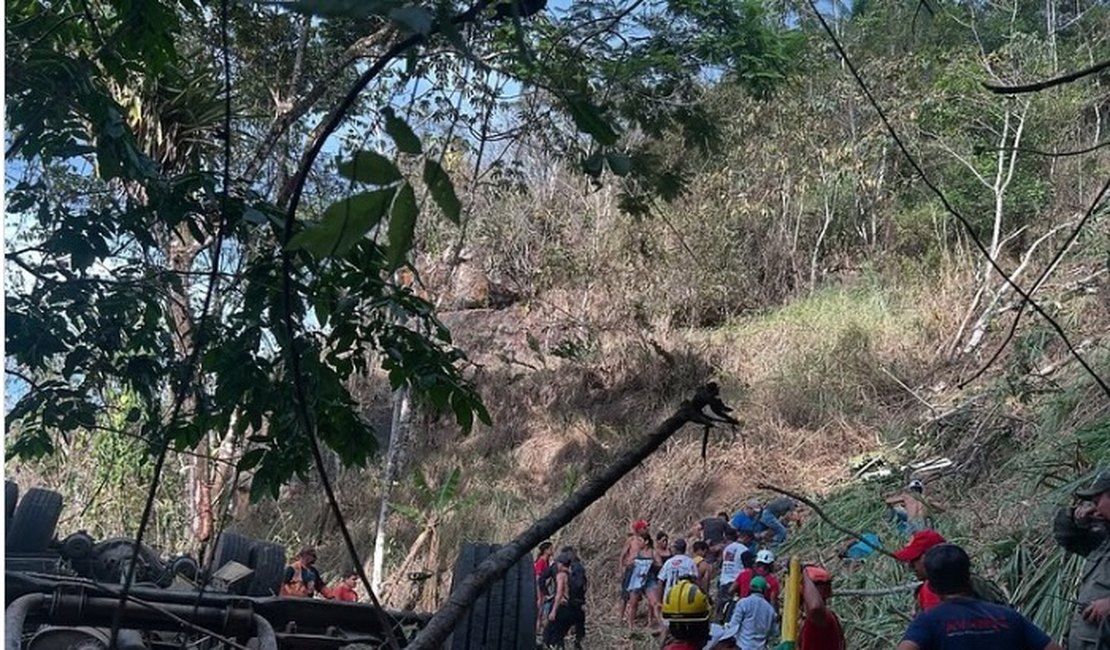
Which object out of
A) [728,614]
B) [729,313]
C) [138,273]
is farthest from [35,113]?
[729,313]

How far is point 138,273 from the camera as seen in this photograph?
4.83 metres

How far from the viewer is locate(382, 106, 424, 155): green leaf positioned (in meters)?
1.33

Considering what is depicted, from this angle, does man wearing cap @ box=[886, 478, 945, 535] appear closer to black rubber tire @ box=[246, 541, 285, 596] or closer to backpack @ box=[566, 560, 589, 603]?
backpack @ box=[566, 560, 589, 603]

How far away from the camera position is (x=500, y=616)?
5512 mm

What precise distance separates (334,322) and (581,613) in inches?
357

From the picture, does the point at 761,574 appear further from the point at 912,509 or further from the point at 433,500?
the point at 433,500

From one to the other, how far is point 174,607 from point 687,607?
81.0 inches

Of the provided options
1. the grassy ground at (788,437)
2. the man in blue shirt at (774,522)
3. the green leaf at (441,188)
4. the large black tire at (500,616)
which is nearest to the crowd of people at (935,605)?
the large black tire at (500,616)

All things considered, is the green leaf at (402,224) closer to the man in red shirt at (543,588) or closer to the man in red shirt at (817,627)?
the man in red shirt at (817,627)

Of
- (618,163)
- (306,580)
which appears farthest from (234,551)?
(618,163)

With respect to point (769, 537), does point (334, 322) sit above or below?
above

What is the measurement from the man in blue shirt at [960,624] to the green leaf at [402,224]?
3.35m

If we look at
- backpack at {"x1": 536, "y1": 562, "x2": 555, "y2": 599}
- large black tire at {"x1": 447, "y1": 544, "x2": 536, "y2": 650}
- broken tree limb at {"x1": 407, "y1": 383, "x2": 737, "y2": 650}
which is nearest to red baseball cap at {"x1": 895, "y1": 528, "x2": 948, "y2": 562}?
large black tire at {"x1": 447, "y1": 544, "x2": 536, "y2": 650}

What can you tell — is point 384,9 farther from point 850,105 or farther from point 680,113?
point 850,105
